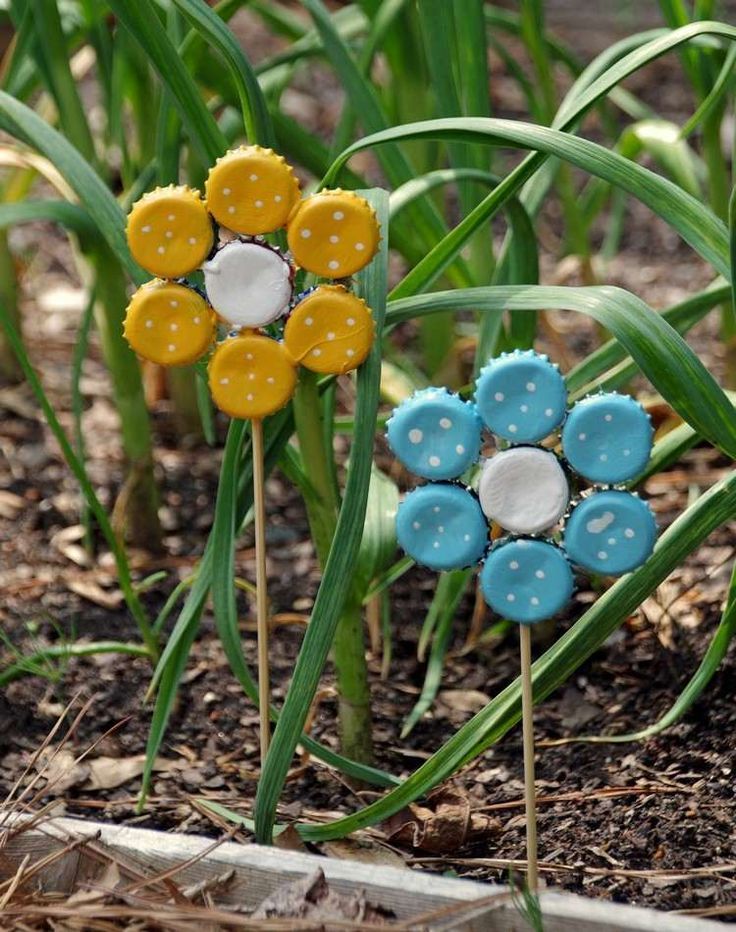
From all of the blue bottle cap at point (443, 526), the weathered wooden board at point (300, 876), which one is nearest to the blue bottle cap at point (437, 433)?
the blue bottle cap at point (443, 526)

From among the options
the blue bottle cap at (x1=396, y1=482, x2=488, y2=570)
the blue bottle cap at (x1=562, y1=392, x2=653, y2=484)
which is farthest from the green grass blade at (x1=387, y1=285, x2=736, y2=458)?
the blue bottle cap at (x1=396, y1=482, x2=488, y2=570)

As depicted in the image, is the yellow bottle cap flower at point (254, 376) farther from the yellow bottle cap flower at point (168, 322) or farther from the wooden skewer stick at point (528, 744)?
the wooden skewer stick at point (528, 744)

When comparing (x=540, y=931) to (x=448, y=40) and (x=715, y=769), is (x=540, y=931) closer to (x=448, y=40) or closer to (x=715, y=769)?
(x=715, y=769)

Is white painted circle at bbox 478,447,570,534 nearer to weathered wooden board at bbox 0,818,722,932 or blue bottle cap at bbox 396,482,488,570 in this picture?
blue bottle cap at bbox 396,482,488,570

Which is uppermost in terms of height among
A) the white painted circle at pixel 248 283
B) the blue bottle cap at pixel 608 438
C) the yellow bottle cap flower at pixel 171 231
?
the yellow bottle cap flower at pixel 171 231

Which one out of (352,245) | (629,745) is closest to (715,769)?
(629,745)

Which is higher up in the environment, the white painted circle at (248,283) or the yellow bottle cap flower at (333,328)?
the white painted circle at (248,283)

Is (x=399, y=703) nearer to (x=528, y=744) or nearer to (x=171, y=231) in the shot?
(x=528, y=744)
